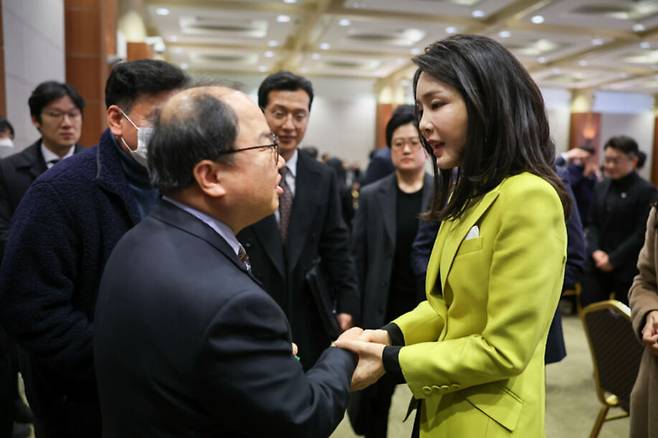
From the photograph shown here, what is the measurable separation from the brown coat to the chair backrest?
0.41 metres

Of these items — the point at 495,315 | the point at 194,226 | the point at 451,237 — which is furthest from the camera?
the point at 451,237

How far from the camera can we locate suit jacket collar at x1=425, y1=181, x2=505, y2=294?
3.89 ft

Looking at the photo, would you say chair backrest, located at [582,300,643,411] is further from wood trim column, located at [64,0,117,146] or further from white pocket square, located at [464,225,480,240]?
wood trim column, located at [64,0,117,146]

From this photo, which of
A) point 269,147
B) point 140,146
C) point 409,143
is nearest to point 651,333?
point 409,143

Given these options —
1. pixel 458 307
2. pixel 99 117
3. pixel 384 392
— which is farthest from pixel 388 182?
pixel 99 117

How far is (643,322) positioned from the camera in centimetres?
190

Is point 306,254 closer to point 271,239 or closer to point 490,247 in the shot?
point 271,239

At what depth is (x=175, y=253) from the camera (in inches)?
38.0

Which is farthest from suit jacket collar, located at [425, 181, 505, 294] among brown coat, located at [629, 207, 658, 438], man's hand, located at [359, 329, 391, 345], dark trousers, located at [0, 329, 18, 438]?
dark trousers, located at [0, 329, 18, 438]

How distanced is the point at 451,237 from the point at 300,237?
1.04 metres

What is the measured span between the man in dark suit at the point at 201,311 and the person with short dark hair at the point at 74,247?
0.51 meters

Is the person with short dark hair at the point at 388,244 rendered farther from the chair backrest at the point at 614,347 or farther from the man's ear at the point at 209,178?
the man's ear at the point at 209,178

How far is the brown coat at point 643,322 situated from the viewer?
6.01 ft

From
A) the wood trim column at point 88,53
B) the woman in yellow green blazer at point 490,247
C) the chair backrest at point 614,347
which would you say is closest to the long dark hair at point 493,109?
the woman in yellow green blazer at point 490,247
